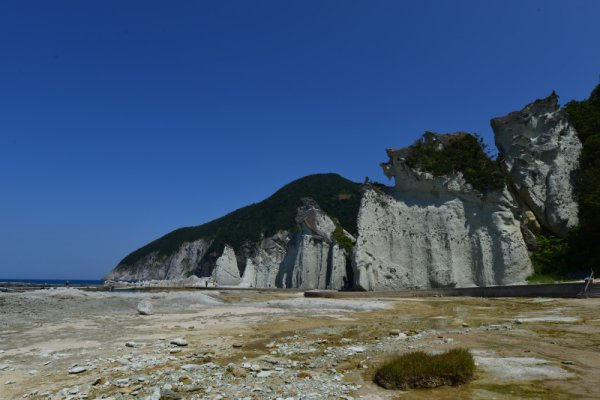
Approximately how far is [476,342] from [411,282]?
27.5 metres

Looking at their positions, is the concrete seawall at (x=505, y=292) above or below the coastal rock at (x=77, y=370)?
above

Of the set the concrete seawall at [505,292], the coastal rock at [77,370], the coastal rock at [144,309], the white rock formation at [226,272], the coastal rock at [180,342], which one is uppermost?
the white rock formation at [226,272]

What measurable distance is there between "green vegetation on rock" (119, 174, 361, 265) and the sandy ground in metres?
80.4

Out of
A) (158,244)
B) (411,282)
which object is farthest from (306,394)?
(158,244)

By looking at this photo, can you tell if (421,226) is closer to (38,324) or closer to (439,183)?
(439,183)

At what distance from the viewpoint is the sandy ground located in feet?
21.6

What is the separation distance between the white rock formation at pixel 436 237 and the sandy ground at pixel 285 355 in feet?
65.5

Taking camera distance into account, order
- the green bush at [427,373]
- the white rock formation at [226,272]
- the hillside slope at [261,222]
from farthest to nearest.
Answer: the hillside slope at [261,222]
the white rock formation at [226,272]
the green bush at [427,373]

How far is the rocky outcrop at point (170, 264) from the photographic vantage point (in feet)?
433

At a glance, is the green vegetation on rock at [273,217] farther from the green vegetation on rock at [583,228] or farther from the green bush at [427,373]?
the green bush at [427,373]

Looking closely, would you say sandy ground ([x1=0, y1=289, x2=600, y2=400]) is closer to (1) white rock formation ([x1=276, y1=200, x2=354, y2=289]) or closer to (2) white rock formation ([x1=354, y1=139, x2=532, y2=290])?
(2) white rock formation ([x1=354, y1=139, x2=532, y2=290])

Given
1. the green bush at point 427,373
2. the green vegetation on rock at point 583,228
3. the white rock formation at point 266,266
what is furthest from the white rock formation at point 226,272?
the green bush at point 427,373

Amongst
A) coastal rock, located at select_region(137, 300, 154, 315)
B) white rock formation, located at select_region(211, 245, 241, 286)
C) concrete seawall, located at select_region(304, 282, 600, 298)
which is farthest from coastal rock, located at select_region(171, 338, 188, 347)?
white rock formation, located at select_region(211, 245, 241, 286)

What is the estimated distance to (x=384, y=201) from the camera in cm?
3891
